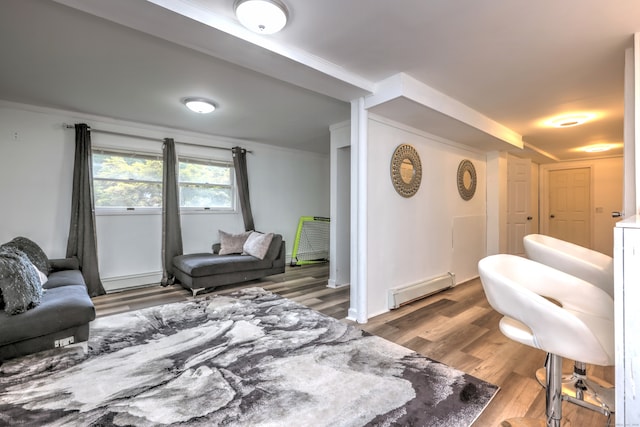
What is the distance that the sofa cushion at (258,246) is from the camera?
4.41 m

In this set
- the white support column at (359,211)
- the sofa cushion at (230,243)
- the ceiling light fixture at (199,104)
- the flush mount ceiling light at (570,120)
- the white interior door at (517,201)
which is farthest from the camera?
the white interior door at (517,201)

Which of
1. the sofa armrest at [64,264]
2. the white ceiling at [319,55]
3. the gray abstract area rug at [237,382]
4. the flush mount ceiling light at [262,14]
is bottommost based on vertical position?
the gray abstract area rug at [237,382]

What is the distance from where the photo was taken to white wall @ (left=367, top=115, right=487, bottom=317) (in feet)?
10.0

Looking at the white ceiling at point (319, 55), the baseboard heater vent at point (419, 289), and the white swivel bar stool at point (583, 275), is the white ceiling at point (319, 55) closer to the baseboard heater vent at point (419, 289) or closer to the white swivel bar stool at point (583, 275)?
the white swivel bar stool at point (583, 275)

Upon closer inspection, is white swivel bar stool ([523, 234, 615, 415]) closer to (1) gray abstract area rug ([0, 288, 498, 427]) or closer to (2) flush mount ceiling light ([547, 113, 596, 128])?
(1) gray abstract area rug ([0, 288, 498, 427])

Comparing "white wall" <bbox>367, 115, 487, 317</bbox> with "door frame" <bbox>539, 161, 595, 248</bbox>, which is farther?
"door frame" <bbox>539, 161, 595, 248</bbox>

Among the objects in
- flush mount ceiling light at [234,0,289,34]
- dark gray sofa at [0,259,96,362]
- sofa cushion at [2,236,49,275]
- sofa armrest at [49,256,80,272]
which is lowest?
dark gray sofa at [0,259,96,362]

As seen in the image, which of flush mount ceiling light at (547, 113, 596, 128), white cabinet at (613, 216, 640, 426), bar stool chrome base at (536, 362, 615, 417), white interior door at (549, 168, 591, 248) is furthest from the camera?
white interior door at (549, 168, 591, 248)

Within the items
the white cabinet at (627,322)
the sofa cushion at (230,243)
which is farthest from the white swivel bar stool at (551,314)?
the sofa cushion at (230,243)

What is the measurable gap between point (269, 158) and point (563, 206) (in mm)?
7093

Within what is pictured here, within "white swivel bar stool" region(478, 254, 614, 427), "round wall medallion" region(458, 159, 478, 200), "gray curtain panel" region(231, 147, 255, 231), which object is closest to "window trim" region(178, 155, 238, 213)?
"gray curtain panel" region(231, 147, 255, 231)

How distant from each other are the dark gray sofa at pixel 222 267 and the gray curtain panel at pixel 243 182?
706 millimetres

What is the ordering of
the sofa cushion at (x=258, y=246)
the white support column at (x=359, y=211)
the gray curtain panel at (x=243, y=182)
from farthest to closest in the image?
the gray curtain panel at (x=243, y=182) < the sofa cushion at (x=258, y=246) < the white support column at (x=359, y=211)

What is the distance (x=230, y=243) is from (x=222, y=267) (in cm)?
73
